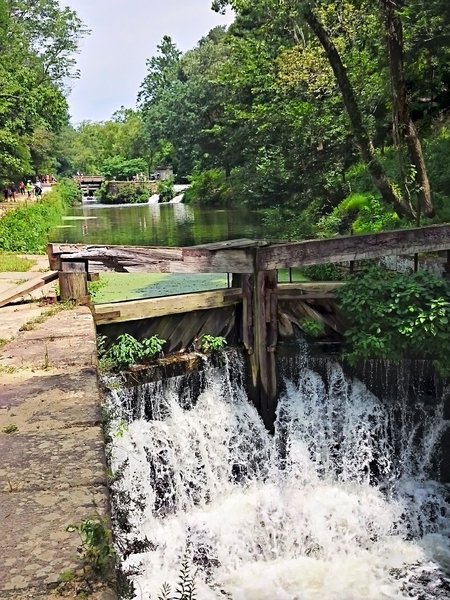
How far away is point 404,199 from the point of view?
38.8ft

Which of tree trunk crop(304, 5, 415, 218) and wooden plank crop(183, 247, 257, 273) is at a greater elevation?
tree trunk crop(304, 5, 415, 218)

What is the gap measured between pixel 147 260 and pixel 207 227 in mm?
17852

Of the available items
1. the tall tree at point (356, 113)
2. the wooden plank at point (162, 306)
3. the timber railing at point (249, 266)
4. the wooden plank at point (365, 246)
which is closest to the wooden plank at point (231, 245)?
the timber railing at point (249, 266)

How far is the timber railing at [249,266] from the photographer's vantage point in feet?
24.1

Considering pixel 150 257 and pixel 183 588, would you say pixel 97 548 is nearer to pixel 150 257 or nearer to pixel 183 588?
pixel 183 588

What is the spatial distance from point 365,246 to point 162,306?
2.60 meters

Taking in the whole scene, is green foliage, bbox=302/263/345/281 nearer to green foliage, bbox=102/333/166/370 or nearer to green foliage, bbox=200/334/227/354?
green foliage, bbox=200/334/227/354

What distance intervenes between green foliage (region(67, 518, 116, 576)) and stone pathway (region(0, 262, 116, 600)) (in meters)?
0.05

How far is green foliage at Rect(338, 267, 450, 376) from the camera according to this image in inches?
282

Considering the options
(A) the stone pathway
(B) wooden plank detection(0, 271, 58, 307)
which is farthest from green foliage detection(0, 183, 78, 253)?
(A) the stone pathway

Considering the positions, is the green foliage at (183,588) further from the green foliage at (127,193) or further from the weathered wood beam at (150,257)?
the green foliage at (127,193)

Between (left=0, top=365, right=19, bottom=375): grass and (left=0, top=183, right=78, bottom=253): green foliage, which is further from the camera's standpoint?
(left=0, top=183, right=78, bottom=253): green foliage

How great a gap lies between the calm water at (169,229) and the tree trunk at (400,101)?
843 cm

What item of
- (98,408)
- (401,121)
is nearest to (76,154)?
(401,121)
